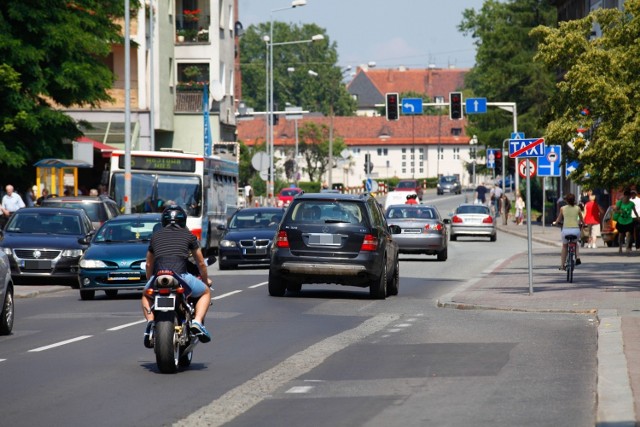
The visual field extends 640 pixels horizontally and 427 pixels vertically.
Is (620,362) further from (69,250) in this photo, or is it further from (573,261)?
(69,250)

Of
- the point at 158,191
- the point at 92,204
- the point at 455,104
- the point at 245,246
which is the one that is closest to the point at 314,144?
the point at 455,104

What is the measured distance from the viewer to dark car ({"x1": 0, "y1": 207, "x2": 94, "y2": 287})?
1107 inches

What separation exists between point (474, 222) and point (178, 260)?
42714 mm

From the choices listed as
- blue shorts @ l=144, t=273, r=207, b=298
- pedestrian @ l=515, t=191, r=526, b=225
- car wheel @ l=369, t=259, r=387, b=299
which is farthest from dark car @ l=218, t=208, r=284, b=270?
pedestrian @ l=515, t=191, r=526, b=225

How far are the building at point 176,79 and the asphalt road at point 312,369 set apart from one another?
4292 cm

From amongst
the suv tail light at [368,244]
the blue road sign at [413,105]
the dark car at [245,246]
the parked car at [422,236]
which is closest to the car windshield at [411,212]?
the parked car at [422,236]

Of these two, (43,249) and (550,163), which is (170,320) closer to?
(43,249)

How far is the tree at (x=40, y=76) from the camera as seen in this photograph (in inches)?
1734

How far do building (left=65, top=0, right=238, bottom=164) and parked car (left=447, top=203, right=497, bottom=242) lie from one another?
14595 millimetres

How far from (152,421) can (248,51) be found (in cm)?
18237

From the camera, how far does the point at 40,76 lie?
4525 centimetres

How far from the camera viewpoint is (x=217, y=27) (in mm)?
76250

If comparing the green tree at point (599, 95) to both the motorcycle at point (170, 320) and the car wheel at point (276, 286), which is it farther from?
the motorcycle at point (170, 320)

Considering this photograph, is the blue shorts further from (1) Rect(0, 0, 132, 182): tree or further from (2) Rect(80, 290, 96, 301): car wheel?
(1) Rect(0, 0, 132, 182): tree
